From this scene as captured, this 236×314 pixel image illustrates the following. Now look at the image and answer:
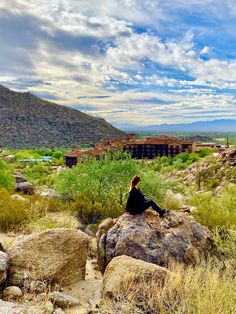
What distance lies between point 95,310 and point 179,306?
185 cm

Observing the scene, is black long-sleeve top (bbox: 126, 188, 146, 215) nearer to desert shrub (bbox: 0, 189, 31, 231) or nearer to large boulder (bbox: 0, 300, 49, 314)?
large boulder (bbox: 0, 300, 49, 314)

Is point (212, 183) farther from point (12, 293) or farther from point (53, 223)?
point (12, 293)

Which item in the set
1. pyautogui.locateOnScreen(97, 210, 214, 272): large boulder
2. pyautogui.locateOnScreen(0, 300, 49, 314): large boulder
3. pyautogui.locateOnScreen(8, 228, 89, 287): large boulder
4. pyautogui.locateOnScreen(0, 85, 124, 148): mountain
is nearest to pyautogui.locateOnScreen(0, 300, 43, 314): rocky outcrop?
pyautogui.locateOnScreen(0, 300, 49, 314): large boulder

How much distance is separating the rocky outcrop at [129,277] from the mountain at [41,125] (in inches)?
3842

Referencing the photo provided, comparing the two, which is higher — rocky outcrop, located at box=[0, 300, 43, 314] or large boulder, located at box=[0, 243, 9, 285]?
rocky outcrop, located at box=[0, 300, 43, 314]

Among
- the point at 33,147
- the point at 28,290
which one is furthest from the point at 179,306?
the point at 33,147

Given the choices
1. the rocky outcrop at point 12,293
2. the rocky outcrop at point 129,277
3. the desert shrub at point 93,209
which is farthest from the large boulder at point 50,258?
the desert shrub at point 93,209

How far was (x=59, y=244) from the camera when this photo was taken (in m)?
9.73

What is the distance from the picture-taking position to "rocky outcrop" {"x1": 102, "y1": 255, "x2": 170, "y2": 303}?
25.2ft

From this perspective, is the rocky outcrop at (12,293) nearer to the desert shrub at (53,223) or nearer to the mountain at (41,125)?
the desert shrub at (53,223)

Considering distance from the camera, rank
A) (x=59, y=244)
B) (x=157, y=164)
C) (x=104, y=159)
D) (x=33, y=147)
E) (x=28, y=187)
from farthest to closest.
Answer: (x=33, y=147) → (x=157, y=164) → (x=28, y=187) → (x=104, y=159) → (x=59, y=244)

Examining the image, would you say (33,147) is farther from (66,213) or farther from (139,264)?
(139,264)

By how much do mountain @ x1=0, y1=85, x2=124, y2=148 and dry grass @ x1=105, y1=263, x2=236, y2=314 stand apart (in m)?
98.4

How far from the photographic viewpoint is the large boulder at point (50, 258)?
9000 mm
